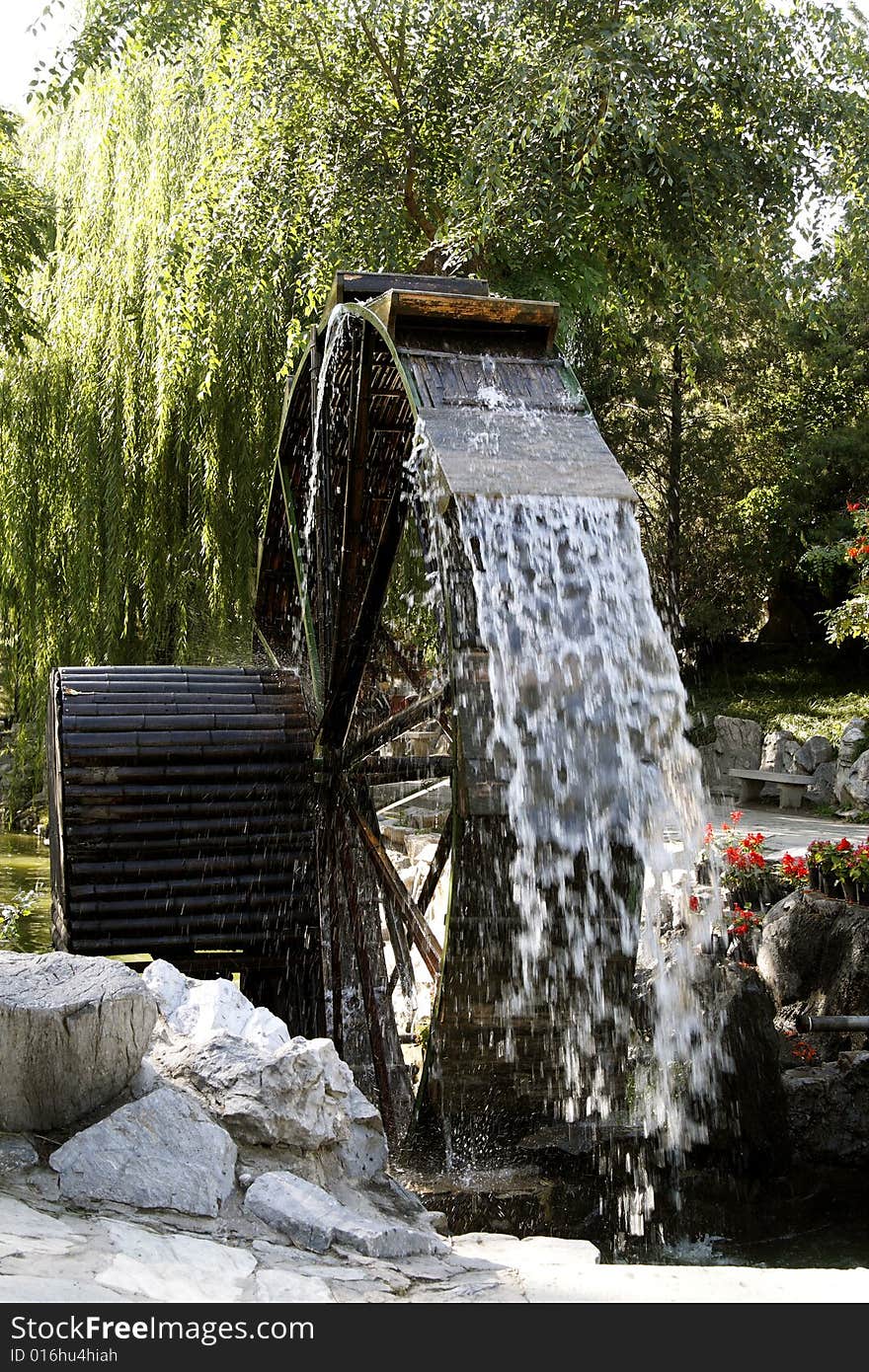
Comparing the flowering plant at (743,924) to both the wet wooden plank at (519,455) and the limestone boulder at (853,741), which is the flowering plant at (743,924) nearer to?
the wet wooden plank at (519,455)

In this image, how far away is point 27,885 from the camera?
29.6 feet

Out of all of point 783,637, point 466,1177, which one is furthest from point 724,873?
point 783,637

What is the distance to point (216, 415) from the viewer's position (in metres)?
8.30

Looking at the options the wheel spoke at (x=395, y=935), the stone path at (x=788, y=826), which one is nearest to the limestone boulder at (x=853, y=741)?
the stone path at (x=788, y=826)

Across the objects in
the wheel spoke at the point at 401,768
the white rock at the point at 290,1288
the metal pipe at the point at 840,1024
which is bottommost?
the metal pipe at the point at 840,1024

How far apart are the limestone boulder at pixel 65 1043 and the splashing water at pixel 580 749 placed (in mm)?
1023

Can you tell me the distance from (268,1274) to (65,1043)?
534 mm

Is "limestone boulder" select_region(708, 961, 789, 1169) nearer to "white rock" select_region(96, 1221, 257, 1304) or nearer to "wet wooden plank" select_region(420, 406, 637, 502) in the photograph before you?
"wet wooden plank" select_region(420, 406, 637, 502)

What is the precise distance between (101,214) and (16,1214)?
836cm

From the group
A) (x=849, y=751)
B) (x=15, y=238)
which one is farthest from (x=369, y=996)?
(x=849, y=751)

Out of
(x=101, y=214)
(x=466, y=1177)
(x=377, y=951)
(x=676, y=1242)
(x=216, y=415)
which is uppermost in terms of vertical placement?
(x=101, y=214)

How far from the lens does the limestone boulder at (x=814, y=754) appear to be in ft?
39.1

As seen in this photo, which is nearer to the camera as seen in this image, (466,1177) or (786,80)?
(466,1177)

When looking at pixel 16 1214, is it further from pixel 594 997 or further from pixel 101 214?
pixel 101 214
